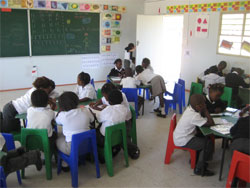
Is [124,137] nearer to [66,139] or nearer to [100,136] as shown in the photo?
[100,136]

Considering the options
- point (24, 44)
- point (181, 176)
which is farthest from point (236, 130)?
point (24, 44)

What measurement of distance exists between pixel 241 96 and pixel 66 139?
10.4 ft

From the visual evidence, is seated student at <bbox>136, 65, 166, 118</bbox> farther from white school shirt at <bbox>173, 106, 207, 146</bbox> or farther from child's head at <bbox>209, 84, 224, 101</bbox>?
white school shirt at <bbox>173, 106, 207, 146</bbox>

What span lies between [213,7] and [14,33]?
487 cm

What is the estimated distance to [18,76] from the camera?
668 centimetres

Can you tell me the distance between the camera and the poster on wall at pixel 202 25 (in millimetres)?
6346

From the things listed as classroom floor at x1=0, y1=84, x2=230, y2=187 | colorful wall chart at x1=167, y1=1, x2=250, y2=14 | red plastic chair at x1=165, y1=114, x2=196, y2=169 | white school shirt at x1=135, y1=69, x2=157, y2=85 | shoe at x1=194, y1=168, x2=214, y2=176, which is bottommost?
classroom floor at x1=0, y1=84, x2=230, y2=187

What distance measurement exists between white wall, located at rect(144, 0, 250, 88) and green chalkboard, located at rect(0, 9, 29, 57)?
3.86 m

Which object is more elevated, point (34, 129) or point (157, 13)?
point (157, 13)

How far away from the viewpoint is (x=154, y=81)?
16.1 ft

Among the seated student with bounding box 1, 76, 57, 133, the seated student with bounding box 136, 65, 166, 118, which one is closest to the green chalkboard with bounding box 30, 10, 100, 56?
the seated student with bounding box 136, 65, 166, 118

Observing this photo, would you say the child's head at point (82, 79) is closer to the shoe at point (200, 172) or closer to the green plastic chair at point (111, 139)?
the green plastic chair at point (111, 139)

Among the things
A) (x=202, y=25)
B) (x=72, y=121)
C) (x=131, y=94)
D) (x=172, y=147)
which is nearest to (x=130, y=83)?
(x=131, y=94)

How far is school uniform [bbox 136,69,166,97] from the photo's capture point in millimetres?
4918
